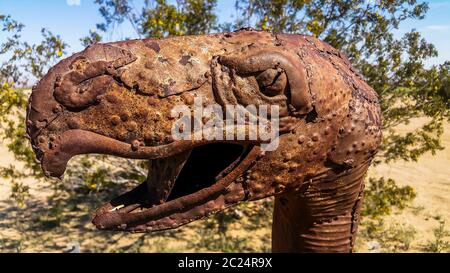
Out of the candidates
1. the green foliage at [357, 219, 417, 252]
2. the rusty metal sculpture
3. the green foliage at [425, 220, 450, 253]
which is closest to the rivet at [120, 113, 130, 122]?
the rusty metal sculpture

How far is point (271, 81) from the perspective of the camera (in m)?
1.10

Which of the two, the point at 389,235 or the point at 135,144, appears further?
the point at 389,235

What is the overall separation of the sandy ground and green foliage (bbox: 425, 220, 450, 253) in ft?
0.36

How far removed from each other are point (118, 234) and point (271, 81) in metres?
6.04

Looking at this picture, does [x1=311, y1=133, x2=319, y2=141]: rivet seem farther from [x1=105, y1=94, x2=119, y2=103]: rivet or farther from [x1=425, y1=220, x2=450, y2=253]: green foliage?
[x1=425, y1=220, x2=450, y2=253]: green foliage

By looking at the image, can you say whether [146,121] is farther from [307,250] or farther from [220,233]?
[220,233]

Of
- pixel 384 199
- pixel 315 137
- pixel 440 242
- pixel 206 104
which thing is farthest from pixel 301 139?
pixel 440 242

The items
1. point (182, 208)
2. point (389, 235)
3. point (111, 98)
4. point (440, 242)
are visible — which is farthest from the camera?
point (389, 235)

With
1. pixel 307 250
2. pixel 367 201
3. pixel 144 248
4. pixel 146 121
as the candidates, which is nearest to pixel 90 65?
pixel 146 121

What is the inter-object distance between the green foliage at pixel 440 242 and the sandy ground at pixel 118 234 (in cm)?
11

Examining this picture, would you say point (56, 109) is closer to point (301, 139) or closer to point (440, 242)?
point (301, 139)

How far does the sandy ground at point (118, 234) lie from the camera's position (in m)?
5.94

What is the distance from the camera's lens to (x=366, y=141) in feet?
4.42

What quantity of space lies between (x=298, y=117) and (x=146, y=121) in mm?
479
